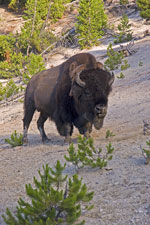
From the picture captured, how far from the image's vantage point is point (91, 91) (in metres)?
6.84

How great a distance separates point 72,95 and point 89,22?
60.4 feet

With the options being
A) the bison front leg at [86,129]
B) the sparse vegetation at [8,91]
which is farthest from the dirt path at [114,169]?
the sparse vegetation at [8,91]

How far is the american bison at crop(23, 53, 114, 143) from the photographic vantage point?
6863mm

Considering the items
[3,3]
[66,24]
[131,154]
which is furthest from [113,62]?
[3,3]

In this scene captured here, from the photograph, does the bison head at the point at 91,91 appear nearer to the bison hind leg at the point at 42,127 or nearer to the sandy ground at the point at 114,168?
the sandy ground at the point at 114,168

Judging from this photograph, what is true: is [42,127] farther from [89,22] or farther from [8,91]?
[89,22]

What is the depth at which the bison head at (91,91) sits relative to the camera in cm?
669

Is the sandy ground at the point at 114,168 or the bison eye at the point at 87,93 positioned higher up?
the bison eye at the point at 87,93

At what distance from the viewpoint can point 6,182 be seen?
17.3 feet

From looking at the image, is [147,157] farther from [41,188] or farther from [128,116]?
[128,116]

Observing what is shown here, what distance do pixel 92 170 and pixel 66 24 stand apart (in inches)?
1097

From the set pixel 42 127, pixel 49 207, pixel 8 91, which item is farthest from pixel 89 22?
pixel 49 207

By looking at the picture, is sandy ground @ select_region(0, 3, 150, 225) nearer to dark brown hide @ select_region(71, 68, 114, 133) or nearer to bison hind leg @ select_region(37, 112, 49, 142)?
bison hind leg @ select_region(37, 112, 49, 142)

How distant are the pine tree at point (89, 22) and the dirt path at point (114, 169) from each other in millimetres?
13967
